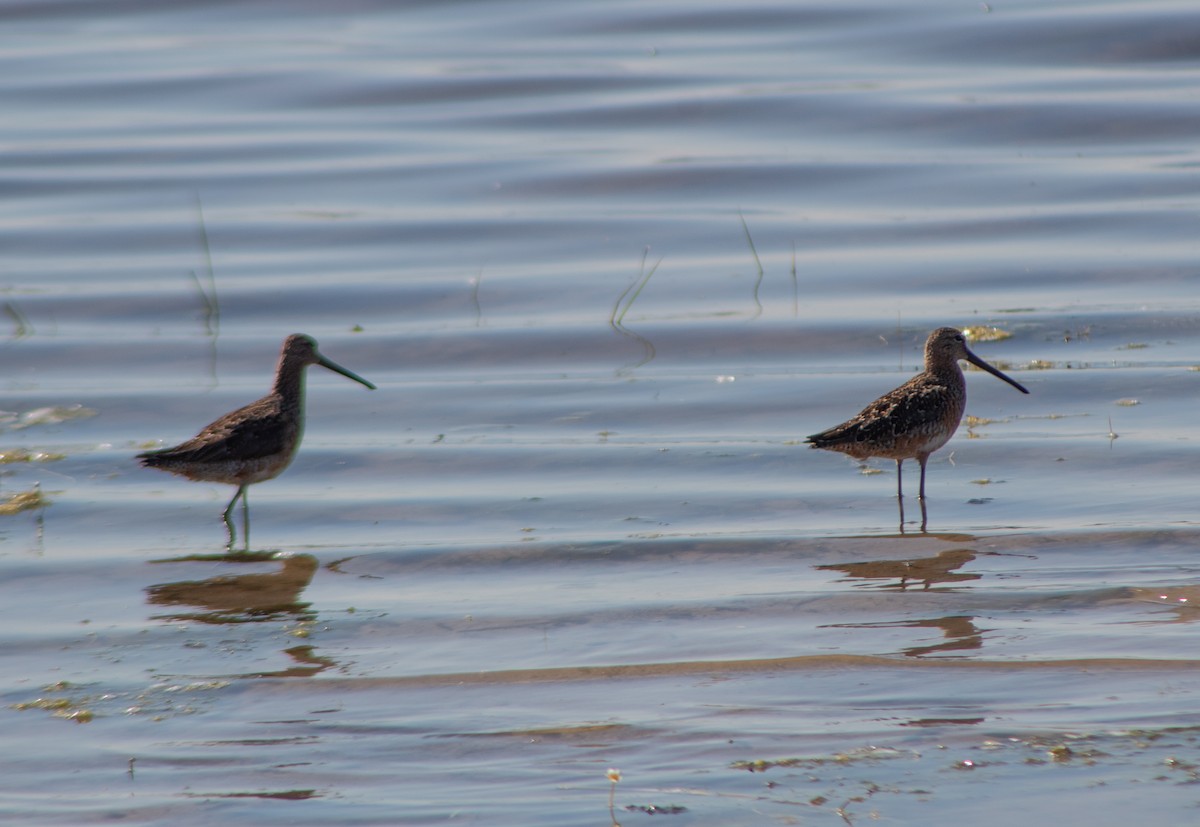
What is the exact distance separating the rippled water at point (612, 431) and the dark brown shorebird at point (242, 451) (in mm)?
259

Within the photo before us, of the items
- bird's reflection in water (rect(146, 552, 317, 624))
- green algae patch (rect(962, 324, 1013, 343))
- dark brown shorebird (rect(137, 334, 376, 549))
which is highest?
green algae patch (rect(962, 324, 1013, 343))

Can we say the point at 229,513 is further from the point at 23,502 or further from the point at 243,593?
the point at 243,593

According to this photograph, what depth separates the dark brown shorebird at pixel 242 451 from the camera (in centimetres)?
861

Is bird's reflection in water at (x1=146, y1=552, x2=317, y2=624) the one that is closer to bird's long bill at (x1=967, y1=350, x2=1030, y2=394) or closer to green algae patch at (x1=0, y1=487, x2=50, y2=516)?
green algae patch at (x1=0, y1=487, x2=50, y2=516)

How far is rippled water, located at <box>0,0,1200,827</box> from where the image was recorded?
17.4ft

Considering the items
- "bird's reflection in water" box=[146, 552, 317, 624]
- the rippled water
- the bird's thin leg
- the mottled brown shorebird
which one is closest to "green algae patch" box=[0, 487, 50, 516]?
the rippled water

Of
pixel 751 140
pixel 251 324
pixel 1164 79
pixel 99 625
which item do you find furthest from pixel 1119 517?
pixel 1164 79

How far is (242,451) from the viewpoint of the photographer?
8.66 metres

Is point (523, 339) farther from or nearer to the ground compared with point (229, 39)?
nearer to the ground

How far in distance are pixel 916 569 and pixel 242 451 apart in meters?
3.59

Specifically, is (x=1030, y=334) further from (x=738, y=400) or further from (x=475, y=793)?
(x=475, y=793)

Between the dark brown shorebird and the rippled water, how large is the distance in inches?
10.2

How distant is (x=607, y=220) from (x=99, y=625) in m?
8.98

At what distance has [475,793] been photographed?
197 inches
